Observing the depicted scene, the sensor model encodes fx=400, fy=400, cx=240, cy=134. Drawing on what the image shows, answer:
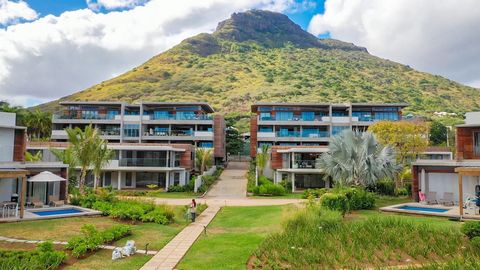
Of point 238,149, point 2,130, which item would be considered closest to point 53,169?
point 2,130

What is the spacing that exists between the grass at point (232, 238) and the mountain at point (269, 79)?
245ft

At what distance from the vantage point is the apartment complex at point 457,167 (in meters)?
26.7

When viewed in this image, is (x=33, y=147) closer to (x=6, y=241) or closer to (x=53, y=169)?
(x=53, y=169)

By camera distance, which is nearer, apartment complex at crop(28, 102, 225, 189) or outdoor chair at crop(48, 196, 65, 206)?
outdoor chair at crop(48, 196, 65, 206)

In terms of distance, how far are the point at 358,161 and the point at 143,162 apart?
2266 centimetres

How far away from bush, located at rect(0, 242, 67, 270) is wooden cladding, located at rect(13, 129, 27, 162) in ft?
49.3

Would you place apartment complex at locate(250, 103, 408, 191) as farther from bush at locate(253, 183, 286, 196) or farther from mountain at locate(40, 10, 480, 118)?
mountain at locate(40, 10, 480, 118)

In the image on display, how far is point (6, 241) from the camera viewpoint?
54.0 ft

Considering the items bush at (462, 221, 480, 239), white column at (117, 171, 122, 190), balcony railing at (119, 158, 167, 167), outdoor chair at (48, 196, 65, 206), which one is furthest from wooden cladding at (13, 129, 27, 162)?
bush at (462, 221, 480, 239)

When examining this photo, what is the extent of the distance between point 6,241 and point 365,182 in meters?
22.1

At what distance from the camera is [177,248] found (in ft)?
52.1

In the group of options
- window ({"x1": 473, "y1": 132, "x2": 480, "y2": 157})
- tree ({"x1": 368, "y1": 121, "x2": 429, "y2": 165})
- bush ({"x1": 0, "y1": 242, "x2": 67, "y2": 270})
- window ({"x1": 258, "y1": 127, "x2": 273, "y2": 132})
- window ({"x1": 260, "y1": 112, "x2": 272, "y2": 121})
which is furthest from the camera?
window ({"x1": 258, "y1": 127, "x2": 273, "y2": 132})

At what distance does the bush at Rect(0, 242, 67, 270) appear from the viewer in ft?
39.5

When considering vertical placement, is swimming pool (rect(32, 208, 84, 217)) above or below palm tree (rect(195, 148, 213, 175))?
below
